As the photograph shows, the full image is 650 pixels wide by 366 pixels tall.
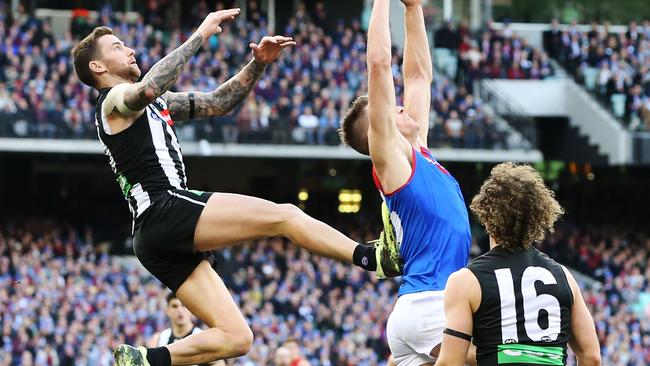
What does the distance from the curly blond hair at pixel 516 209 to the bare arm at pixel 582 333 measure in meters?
0.27

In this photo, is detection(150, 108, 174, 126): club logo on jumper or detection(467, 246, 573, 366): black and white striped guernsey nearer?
detection(467, 246, 573, 366): black and white striped guernsey

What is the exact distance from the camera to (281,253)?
24125 millimetres

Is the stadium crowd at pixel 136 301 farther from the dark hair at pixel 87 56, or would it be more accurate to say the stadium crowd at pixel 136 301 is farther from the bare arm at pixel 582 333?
the bare arm at pixel 582 333

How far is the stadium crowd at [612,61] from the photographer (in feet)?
93.1

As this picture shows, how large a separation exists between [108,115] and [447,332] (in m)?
2.69

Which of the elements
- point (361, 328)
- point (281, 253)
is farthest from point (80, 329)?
point (281, 253)

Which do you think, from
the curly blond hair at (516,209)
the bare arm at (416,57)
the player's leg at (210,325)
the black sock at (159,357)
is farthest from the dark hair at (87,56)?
the curly blond hair at (516,209)

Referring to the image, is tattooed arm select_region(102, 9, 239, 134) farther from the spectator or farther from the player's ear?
the spectator

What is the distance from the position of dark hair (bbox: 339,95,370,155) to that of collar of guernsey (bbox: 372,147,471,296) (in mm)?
338

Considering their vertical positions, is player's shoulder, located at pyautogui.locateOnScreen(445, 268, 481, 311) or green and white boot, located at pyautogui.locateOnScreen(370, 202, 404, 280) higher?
player's shoulder, located at pyautogui.locateOnScreen(445, 268, 481, 311)

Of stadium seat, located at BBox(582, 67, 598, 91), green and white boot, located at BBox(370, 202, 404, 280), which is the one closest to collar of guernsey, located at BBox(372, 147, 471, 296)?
green and white boot, located at BBox(370, 202, 404, 280)

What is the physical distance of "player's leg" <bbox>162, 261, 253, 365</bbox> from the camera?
720 centimetres

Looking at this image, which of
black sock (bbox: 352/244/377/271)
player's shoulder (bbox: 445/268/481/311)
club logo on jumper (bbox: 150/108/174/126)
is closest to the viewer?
player's shoulder (bbox: 445/268/481/311)

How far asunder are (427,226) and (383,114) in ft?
2.05
